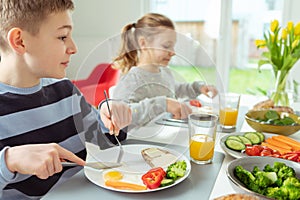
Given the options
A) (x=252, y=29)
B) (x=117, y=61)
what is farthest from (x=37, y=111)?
(x=252, y=29)

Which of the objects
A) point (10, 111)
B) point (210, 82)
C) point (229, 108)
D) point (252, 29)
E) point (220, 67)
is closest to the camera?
point (10, 111)

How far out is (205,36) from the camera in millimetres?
3439

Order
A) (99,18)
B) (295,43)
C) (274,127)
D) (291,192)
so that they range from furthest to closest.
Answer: (99,18) → (295,43) → (274,127) → (291,192)

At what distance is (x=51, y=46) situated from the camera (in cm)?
93

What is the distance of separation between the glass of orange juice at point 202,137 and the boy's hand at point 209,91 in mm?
134

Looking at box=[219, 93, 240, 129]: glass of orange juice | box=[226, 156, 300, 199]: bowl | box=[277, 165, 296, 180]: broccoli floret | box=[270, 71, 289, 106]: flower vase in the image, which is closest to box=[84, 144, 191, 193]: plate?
box=[226, 156, 300, 199]: bowl

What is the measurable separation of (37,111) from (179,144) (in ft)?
Result: 1.46

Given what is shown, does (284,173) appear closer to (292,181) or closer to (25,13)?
(292,181)

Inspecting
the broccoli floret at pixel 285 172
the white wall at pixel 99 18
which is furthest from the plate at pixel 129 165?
the white wall at pixel 99 18

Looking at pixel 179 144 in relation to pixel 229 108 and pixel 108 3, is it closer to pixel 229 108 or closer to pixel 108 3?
pixel 229 108

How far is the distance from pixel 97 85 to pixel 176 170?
378mm

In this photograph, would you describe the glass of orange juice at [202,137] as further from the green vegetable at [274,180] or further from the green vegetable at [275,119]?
the green vegetable at [275,119]

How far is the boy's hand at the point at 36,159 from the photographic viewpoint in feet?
2.30

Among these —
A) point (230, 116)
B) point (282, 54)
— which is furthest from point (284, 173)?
point (282, 54)
